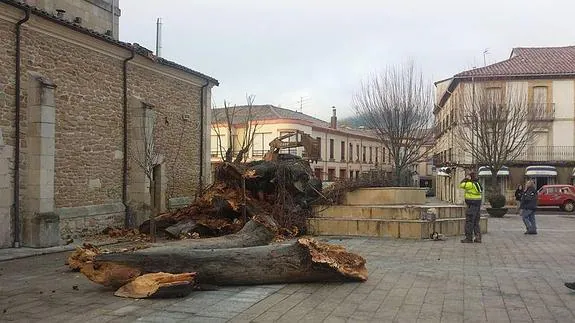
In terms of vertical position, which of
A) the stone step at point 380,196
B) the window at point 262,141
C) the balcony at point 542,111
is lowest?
the stone step at point 380,196

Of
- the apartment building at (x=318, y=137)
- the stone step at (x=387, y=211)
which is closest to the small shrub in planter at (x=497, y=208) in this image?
the stone step at (x=387, y=211)

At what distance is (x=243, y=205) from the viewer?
14.1 meters

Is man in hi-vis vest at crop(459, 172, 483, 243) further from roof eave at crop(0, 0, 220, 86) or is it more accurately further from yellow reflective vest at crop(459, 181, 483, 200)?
roof eave at crop(0, 0, 220, 86)

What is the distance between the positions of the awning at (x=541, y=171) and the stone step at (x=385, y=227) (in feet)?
84.6

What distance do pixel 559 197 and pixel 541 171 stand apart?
259 inches

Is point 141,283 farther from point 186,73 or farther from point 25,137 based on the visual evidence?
point 186,73

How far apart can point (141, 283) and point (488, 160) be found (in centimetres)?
2724

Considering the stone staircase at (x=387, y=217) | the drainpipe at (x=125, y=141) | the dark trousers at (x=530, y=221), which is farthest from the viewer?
the drainpipe at (x=125, y=141)

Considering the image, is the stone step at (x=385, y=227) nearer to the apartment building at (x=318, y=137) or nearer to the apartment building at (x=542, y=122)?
the apartment building at (x=542, y=122)

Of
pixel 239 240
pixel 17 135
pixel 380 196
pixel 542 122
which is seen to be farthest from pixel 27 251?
pixel 542 122

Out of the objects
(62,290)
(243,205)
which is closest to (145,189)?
(243,205)

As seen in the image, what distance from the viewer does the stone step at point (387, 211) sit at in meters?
14.1

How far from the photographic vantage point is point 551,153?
127 ft

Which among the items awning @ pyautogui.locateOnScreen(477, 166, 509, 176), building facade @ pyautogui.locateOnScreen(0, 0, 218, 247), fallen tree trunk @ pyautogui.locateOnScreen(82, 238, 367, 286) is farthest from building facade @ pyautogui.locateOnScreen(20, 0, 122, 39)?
awning @ pyautogui.locateOnScreen(477, 166, 509, 176)
